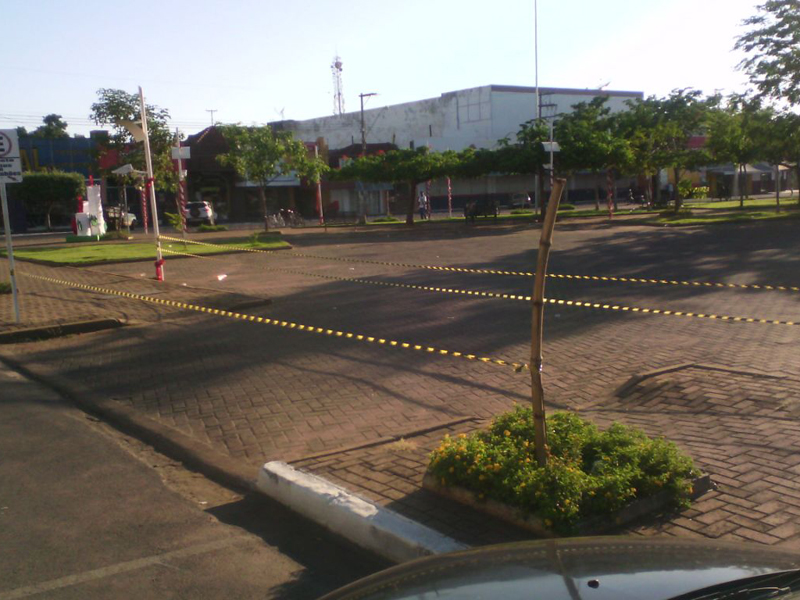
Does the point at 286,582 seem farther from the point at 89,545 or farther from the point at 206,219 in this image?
the point at 206,219

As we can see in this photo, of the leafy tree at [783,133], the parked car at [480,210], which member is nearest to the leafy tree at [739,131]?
the leafy tree at [783,133]

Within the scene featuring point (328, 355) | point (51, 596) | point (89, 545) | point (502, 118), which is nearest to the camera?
point (51, 596)

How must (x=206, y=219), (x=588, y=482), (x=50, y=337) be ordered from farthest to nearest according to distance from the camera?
(x=206, y=219) → (x=50, y=337) → (x=588, y=482)

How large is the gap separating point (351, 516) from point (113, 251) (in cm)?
2353

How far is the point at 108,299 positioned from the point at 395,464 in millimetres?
10880

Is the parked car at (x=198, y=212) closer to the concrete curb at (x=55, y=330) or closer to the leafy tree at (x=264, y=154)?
the leafy tree at (x=264, y=154)

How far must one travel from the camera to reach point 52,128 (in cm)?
7875

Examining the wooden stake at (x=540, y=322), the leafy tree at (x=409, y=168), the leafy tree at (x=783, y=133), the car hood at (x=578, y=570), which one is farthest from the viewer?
the leafy tree at (x=409, y=168)

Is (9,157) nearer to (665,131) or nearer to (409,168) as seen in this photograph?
(409,168)

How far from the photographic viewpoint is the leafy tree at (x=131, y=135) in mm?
33969

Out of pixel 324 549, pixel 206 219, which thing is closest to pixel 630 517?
pixel 324 549

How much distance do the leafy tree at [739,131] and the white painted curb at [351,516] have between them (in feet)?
107

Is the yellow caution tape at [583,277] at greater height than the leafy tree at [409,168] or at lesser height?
lesser

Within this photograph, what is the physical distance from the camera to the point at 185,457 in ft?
21.7
